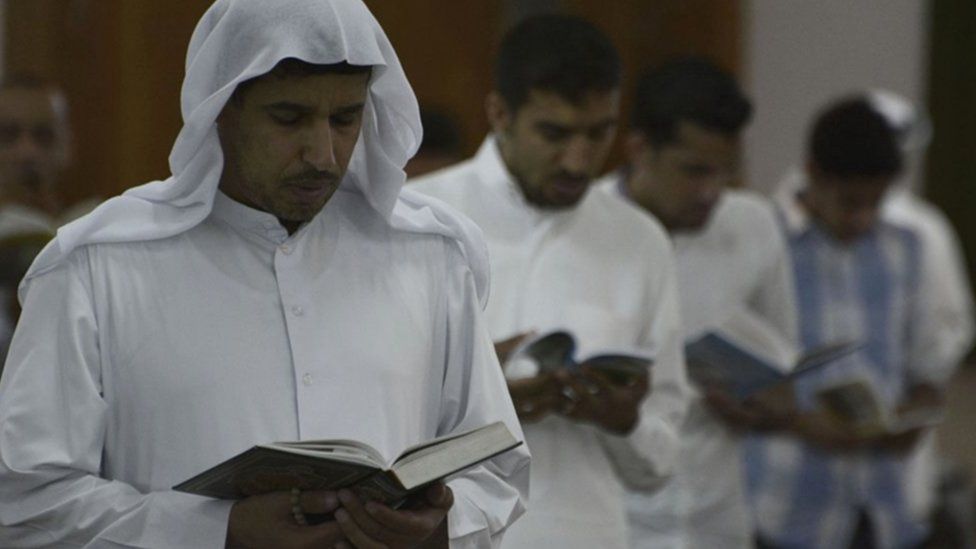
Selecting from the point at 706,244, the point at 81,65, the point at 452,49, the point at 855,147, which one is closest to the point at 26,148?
the point at 81,65

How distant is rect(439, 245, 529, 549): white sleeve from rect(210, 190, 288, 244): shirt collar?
0.94 ft

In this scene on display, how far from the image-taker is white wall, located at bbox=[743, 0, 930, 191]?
9672 mm

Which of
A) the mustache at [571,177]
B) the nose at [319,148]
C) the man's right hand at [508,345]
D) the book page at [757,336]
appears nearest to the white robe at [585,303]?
the mustache at [571,177]

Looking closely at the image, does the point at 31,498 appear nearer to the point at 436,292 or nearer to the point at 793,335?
the point at 436,292

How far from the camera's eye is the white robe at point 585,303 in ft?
14.3

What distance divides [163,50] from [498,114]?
11.7 ft

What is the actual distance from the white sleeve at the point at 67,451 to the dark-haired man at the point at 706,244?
2.52 m

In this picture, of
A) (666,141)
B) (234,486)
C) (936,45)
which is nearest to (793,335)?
(666,141)

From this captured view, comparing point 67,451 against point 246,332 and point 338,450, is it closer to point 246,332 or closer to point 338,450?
point 246,332

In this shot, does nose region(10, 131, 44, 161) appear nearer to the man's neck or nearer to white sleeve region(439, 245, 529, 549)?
the man's neck

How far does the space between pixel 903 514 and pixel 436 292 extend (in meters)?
3.52

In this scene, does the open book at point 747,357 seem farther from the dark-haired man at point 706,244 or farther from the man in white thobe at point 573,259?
the man in white thobe at point 573,259

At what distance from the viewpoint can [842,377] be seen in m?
6.27

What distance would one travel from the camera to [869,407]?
599 centimetres
